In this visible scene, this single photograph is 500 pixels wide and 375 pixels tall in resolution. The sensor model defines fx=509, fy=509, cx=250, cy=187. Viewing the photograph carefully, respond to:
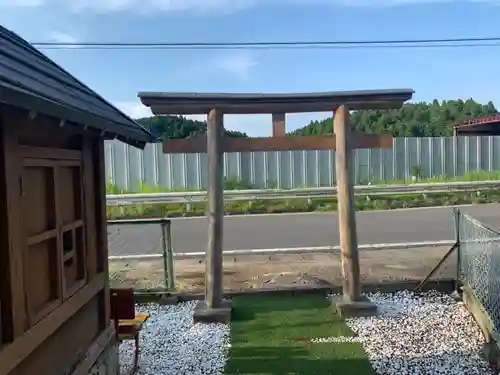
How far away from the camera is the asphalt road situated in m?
11.4

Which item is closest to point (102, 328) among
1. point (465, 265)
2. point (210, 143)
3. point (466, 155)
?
point (210, 143)

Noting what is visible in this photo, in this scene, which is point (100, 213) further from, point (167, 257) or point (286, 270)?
point (286, 270)

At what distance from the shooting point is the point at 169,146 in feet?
23.3

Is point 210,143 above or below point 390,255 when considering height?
above

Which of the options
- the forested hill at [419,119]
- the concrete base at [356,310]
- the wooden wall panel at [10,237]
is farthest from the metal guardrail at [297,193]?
the wooden wall panel at [10,237]

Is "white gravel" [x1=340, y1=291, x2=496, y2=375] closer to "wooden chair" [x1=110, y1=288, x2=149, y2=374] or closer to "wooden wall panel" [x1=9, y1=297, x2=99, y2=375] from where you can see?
"wooden chair" [x1=110, y1=288, x2=149, y2=374]

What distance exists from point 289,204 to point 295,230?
4.04m

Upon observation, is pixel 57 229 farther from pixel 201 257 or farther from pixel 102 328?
pixel 201 257

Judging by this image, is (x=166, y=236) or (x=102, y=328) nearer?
(x=102, y=328)

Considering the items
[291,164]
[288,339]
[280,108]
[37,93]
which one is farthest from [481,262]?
[291,164]

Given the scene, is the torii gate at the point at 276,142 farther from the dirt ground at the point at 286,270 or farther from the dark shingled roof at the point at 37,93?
the dark shingled roof at the point at 37,93

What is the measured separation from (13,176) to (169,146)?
434 cm

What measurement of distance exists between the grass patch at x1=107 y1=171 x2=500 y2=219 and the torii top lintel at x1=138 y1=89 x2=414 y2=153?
933 cm

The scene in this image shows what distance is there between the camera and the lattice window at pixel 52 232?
3.12m
